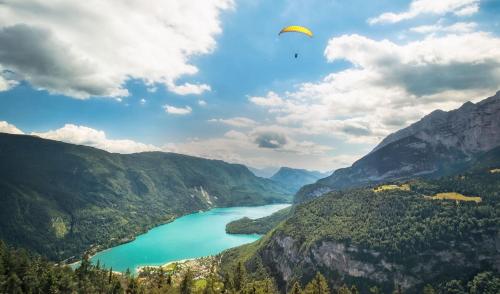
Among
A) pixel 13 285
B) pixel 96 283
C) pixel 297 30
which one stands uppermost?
pixel 297 30

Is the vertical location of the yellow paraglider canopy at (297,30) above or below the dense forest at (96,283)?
above

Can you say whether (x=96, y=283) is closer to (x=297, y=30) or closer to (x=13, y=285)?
(x=13, y=285)

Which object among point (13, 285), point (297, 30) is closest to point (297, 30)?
point (297, 30)

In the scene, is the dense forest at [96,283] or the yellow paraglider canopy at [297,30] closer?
the yellow paraglider canopy at [297,30]

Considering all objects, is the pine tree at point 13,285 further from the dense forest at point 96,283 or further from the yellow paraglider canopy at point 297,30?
the yellow paraglider canopy at point 297,30

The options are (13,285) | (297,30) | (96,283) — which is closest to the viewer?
(297,30)

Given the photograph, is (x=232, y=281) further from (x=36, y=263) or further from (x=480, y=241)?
(x=480, y=241)

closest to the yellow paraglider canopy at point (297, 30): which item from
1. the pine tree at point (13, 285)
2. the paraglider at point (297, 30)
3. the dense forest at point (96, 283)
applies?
the paraglider at point (297, 30)

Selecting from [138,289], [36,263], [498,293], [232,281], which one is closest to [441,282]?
[498,293]

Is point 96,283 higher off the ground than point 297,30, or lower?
lower

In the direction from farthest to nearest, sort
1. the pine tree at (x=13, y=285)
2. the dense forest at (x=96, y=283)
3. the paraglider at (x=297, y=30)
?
the dense forest at (x=96, y=283)
the pine tree at (x=13, y=285)
the paraglider at (x=297, y=30)

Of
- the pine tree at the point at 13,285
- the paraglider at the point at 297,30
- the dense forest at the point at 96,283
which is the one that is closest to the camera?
the paraglider at the point at 297,30
